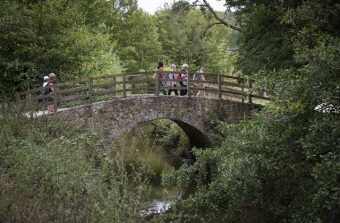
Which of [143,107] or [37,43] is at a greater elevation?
[37,43]

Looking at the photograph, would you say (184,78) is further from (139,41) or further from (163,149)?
(139,41)

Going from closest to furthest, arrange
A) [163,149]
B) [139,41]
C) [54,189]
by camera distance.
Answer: [54,189], [163,149], [139,41]

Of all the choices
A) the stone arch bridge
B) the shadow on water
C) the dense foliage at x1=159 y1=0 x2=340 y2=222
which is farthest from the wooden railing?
the shadow on water

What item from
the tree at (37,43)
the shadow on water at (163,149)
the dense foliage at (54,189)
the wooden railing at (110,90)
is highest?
the tree at (37,43)

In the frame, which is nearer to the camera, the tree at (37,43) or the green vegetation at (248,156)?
the green vegetation at (248,156)

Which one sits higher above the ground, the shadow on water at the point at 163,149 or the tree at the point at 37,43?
the tree at the point at 37,43

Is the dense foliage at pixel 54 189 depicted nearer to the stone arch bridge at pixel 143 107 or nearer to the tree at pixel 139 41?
the stone arch bridge at pixel 143 107

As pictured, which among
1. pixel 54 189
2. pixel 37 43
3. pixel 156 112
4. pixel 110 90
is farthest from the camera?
pixel 37 43

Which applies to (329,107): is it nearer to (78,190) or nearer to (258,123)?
(258,123)

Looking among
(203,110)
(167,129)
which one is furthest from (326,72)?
(167,129)

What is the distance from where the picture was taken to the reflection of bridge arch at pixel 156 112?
45.8 feet

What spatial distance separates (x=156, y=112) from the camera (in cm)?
1483

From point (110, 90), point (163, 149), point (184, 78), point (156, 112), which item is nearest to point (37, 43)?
point (110, 90)

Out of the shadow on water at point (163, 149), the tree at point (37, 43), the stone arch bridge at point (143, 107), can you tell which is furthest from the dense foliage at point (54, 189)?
the shadow on water at point (163, 149)
